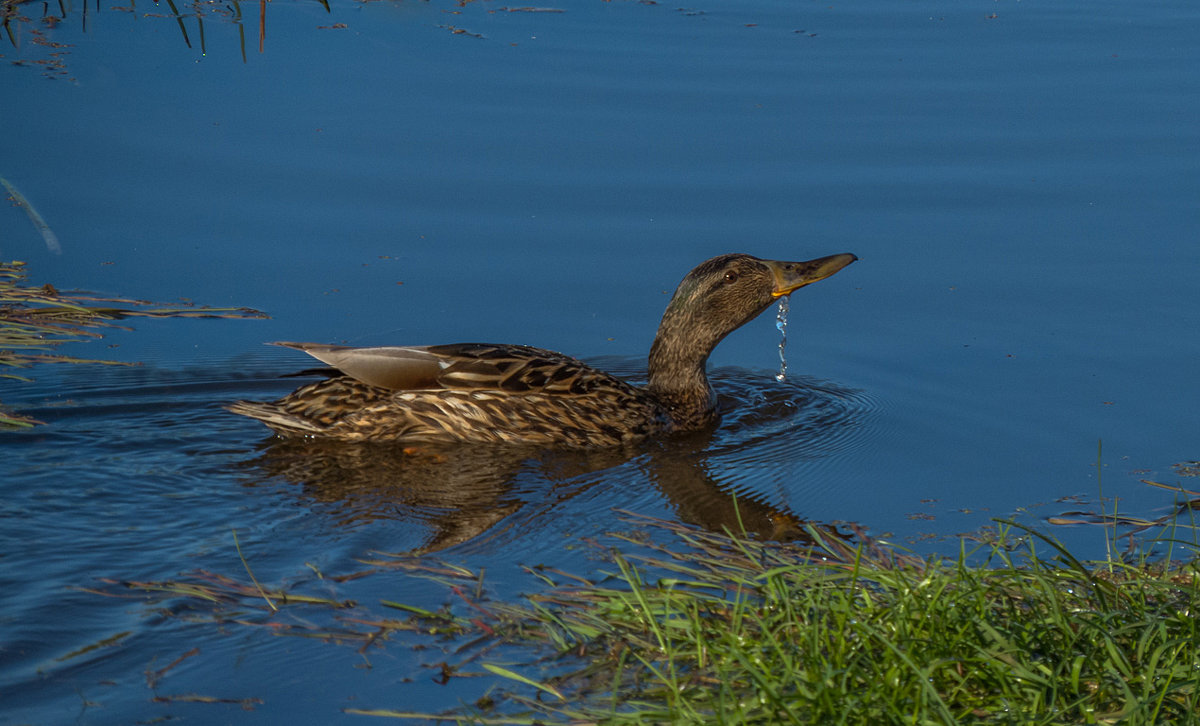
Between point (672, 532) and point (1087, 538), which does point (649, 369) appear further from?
point (1087, 538)

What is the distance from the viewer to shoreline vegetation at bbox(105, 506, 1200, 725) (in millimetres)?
3586

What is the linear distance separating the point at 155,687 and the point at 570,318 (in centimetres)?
458

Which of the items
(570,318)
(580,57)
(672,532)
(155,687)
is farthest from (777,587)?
(580,57)

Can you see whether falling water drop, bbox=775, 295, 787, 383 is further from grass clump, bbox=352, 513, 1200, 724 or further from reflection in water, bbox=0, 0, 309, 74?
reflection in water, bbox=0, 0, 309, 74

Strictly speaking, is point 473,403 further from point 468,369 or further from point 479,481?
point 479,481

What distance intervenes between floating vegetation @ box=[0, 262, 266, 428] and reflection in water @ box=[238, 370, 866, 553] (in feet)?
4.76

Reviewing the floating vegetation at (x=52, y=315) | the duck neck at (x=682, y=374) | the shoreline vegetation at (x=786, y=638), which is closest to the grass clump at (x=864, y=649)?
the shoreline vegetation at (x=786, y=638)

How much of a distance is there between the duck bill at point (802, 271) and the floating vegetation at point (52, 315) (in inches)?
118

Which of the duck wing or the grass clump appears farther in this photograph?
the duck wing

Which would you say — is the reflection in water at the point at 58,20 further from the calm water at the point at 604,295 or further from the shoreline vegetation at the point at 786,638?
Answer: the shoreline vegetation at the point at 786,638

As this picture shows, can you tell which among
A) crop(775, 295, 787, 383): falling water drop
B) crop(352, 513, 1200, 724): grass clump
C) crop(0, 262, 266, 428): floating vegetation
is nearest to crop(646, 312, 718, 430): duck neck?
crop(775, 295, 787, 383): falling water drop

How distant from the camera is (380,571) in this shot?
5.02 m

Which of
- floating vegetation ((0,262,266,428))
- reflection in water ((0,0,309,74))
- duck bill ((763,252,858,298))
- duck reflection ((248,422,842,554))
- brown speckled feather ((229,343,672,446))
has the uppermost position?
reflection in water ((0,0,309,74))

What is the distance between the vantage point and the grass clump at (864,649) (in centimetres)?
355
